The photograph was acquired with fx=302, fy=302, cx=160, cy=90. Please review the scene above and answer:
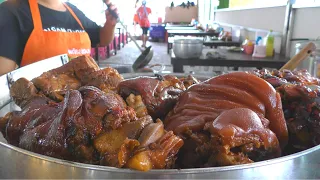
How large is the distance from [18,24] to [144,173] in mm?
2202

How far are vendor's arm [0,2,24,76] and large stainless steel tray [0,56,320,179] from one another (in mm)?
1824

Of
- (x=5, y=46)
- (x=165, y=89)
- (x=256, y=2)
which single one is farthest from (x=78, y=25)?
(x=256, y=2)

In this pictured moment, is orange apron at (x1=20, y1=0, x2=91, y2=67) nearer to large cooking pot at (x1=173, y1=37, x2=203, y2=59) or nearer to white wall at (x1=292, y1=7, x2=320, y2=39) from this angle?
large cooking pot at (x1=173, y1=37, x2=203, y2=59)

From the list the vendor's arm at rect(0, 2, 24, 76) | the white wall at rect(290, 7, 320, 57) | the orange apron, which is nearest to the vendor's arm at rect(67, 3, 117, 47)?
the orange apron

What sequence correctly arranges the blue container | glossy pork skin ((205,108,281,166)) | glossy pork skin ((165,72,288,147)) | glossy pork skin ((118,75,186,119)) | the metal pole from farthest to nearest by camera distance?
the blue container → the metal pole → glossy pork skin ((118,75,186,119)) → glossy pork skin ((165,72,288,147)) → glossy pork skin ((205,108,281,166))

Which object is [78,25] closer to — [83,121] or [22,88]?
[22,88]

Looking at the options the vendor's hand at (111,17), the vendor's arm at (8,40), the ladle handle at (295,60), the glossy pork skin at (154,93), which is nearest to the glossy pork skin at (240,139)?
the glossy pork skin at (154,93)

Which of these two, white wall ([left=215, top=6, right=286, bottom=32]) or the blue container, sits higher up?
white wall ([left=215, top=6, right=286, bottom=32])

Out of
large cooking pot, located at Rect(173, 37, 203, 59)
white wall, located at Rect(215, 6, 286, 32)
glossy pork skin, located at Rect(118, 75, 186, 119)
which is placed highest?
white wall, located at Rect(215, 6, 286, 32)

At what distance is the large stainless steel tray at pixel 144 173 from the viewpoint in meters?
0.52

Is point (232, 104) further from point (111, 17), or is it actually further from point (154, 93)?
point (111, 17)

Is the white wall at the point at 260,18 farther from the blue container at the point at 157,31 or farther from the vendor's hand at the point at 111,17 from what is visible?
the blue container at the point at 157,31

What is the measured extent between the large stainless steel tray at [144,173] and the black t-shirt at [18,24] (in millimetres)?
1879

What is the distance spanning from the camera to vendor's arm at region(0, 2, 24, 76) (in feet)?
7.40
